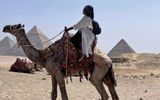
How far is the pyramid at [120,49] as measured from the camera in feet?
243

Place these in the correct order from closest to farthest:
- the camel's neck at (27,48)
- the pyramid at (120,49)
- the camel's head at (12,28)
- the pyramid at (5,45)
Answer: the camel's neck at (27,48), the camel's head at (12,28), the pyramid at (120,49), the pyramid at (5,45)

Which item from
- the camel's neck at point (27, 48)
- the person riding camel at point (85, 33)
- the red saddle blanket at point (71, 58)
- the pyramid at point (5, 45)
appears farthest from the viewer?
the pyramid at point (5, 45)

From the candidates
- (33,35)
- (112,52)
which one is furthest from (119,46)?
(33,35)

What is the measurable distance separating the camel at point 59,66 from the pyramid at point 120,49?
222 ft

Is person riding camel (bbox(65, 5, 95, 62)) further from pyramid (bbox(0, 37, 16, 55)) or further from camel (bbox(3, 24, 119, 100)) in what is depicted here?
pyramid (bbox(0, 37, 16, 55))

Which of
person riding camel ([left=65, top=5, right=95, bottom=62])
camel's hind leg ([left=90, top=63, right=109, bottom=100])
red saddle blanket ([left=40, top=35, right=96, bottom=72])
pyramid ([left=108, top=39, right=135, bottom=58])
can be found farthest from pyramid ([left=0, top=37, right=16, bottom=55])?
camel's hind leg ([left=90, top=63, right=109, bottom=100])

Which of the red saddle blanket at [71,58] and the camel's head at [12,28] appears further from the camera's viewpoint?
the camel's head at [12,28]

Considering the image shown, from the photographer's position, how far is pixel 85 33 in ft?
21.2

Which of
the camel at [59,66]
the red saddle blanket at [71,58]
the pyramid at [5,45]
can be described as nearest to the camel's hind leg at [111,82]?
the camel at [59,66]

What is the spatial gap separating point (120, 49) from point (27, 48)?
226ft

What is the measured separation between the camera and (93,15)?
674 cm

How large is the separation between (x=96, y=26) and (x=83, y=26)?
1.42 ft

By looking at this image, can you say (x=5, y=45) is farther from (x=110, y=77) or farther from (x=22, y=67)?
(x=110, y=77)

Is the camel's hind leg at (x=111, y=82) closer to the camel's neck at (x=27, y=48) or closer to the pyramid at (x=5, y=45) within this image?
the camel's neck at (x=27, y=48)
